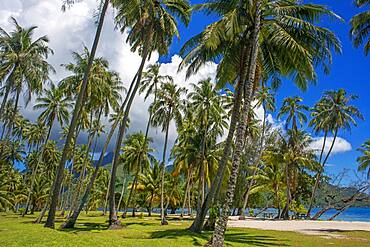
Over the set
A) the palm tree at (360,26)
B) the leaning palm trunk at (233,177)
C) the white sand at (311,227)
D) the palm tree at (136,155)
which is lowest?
the white sand at (311,227)

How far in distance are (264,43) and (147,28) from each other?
354 inches

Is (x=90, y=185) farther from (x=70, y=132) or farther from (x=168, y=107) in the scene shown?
(x=168, y=107)

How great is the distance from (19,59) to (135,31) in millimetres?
9376

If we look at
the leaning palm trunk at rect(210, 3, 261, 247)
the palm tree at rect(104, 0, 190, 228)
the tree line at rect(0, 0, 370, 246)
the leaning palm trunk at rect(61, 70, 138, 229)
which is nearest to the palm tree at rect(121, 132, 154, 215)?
the tree line at rect(0, 0, 370, 246)

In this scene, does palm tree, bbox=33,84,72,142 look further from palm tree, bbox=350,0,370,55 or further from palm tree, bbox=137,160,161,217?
palm tree, bbox=350,0,370,55

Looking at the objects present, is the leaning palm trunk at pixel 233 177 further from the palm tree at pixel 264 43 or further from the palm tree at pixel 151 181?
the palm tree at pixel 151 181

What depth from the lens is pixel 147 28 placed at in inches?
954

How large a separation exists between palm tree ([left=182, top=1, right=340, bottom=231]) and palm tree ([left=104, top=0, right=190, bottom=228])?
16.6 ft

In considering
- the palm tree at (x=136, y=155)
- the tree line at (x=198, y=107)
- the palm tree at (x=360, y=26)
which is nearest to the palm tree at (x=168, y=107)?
the tree line at (x=198, y=107)

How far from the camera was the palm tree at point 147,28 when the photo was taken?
2306cm

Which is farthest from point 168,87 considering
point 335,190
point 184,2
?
point 335,190

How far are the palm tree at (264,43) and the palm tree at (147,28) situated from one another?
5.05 metres

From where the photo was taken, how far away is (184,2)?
997 inches

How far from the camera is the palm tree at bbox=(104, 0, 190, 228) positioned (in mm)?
23058
